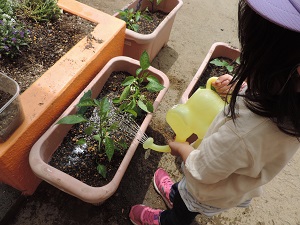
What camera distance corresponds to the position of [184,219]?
1.21 meters

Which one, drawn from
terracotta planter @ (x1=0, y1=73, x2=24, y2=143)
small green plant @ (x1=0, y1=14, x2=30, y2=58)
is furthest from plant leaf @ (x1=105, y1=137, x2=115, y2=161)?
small green plant @ (x1=0, y1=14, x2=30, y2=58)

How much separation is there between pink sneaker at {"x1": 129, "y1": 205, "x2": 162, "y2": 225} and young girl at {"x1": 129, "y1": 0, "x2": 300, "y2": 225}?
0.49 metres

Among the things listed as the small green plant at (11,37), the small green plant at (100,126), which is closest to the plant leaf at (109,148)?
the small green plant at (100,126)

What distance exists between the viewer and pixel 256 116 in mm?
725

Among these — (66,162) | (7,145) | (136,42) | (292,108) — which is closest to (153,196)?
(66,162)

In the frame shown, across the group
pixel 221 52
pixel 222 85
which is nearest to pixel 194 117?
pixel 222 85

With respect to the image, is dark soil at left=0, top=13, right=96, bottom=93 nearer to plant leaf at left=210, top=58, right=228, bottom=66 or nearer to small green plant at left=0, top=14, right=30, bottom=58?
small green plant at left=0, top=14, right=30, bottom=58

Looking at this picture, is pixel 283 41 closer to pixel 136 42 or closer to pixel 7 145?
pixel 7 145

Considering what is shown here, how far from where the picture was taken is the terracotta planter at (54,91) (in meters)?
1.16

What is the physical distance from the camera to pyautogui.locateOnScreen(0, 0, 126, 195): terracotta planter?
116 cm

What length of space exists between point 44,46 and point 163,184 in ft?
3.21

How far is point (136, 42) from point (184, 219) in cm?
113

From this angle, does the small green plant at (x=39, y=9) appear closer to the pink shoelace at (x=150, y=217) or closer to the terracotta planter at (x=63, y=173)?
the terracotta planter at (x=63, y=173)

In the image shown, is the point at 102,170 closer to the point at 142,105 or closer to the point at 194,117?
the point at 142,105
